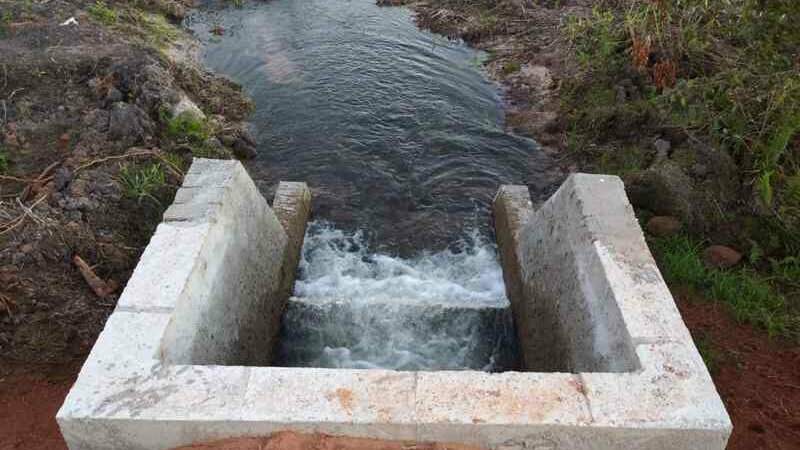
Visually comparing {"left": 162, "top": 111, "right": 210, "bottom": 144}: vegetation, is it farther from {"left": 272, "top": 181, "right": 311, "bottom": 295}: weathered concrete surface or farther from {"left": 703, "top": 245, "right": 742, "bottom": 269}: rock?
{"left": 703, "top": 245, "right": 742, "bottom": 269}: rock

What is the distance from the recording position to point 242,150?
8242mm

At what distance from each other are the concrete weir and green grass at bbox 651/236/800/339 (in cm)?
163

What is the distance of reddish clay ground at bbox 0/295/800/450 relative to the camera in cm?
405

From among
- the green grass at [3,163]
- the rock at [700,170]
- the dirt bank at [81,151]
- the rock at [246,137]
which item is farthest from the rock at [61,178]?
the rock at [700,170]

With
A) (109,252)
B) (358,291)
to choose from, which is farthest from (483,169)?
(109,252)

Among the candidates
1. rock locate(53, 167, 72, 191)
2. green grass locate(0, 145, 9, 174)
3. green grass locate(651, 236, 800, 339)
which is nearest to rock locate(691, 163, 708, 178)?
green grass locate(651, 236, 800, 339)

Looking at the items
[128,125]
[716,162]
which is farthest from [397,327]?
[128,125]

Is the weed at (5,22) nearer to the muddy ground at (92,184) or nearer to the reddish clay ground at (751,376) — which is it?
the muddy ground at (92,184)

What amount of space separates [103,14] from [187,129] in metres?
5.11

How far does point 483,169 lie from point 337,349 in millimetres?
4071

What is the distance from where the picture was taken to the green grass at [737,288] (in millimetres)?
5030

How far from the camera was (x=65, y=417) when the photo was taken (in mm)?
2844

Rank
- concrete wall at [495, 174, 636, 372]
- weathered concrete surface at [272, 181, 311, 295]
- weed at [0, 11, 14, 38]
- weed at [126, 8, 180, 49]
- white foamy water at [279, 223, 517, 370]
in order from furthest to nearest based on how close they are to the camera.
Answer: weed at [126, 8, 180, 49]
weed at [0, 11, 14, 38]
weathered concrete surface at [272, 181, 311, 295]
white foamy water at [279, 223, 517, 370]
concrete wall at [495, 174, 636, 372]

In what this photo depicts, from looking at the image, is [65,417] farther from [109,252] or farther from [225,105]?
[225,105]
